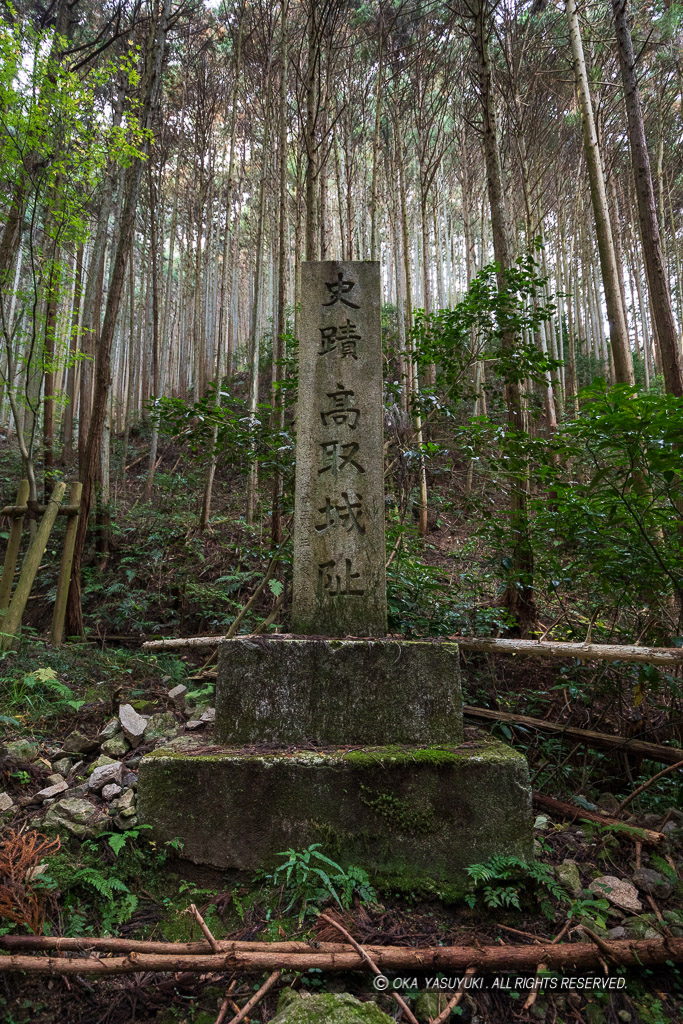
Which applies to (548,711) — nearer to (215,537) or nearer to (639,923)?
(639,923)

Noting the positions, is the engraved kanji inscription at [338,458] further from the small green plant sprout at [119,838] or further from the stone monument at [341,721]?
the small green plant sprout at [119,838]

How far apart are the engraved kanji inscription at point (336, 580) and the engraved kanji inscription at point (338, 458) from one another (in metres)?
0.56

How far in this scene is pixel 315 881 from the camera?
2.15 m

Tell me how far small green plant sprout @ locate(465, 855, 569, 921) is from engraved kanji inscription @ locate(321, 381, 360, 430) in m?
2.36

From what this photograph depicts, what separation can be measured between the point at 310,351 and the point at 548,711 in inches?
118

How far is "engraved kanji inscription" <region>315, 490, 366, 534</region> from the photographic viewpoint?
3.02m

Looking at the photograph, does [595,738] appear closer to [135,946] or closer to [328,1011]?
[328,1011]

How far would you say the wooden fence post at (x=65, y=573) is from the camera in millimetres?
4855

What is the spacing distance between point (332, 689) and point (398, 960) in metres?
1.09

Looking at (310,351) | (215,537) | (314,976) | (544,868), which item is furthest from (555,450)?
(215,537)

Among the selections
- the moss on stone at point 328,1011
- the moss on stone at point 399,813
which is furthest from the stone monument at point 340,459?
the moss on stone at point 328,1011

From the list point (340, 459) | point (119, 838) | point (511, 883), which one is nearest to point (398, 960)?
point (511, 883)

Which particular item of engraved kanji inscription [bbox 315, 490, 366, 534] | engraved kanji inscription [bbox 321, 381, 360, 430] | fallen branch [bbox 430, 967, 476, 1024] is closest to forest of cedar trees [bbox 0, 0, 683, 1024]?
fallen branch [bbox 430, 967, 476, 1024]

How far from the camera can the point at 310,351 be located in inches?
128
